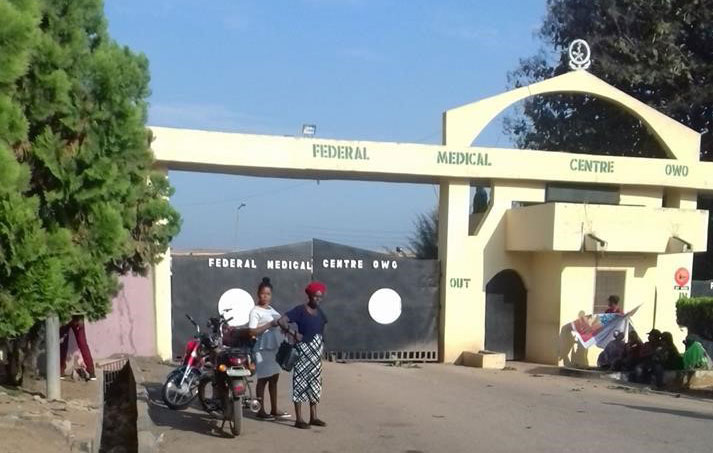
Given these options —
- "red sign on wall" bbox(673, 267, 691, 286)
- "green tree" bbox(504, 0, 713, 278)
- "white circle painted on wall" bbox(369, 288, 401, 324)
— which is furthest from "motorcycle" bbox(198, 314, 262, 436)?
"green tree" bbox(504, 0, 713, 278)

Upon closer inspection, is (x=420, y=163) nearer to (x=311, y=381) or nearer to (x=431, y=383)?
(x=431, y=383)

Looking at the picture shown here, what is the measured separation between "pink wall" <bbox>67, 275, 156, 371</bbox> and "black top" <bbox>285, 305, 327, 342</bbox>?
222 inches

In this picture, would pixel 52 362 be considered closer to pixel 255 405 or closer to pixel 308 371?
pixel 255 405

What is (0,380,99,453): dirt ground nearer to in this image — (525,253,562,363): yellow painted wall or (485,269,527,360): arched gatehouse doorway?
(485,269,527,360): arched gatehouse doorway

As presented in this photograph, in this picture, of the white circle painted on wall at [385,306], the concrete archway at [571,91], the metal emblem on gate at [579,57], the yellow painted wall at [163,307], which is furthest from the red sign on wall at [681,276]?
the yellow painted wall at [163,307]

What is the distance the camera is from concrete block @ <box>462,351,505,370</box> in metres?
16.8

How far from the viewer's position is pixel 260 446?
28.2 feet

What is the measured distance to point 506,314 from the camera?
1839cm

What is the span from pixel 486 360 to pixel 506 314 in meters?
1.89

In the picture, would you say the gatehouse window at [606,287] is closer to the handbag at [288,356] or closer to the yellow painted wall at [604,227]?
the yellow painted wall at [604,227]

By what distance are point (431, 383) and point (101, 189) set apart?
7.26 m

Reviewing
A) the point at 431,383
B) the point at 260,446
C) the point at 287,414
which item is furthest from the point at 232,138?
the point at 260,446

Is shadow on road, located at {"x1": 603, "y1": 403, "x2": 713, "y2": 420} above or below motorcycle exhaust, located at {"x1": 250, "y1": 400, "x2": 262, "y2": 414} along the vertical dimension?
below

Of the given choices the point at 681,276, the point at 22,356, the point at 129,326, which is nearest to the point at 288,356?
the point at 22,356
